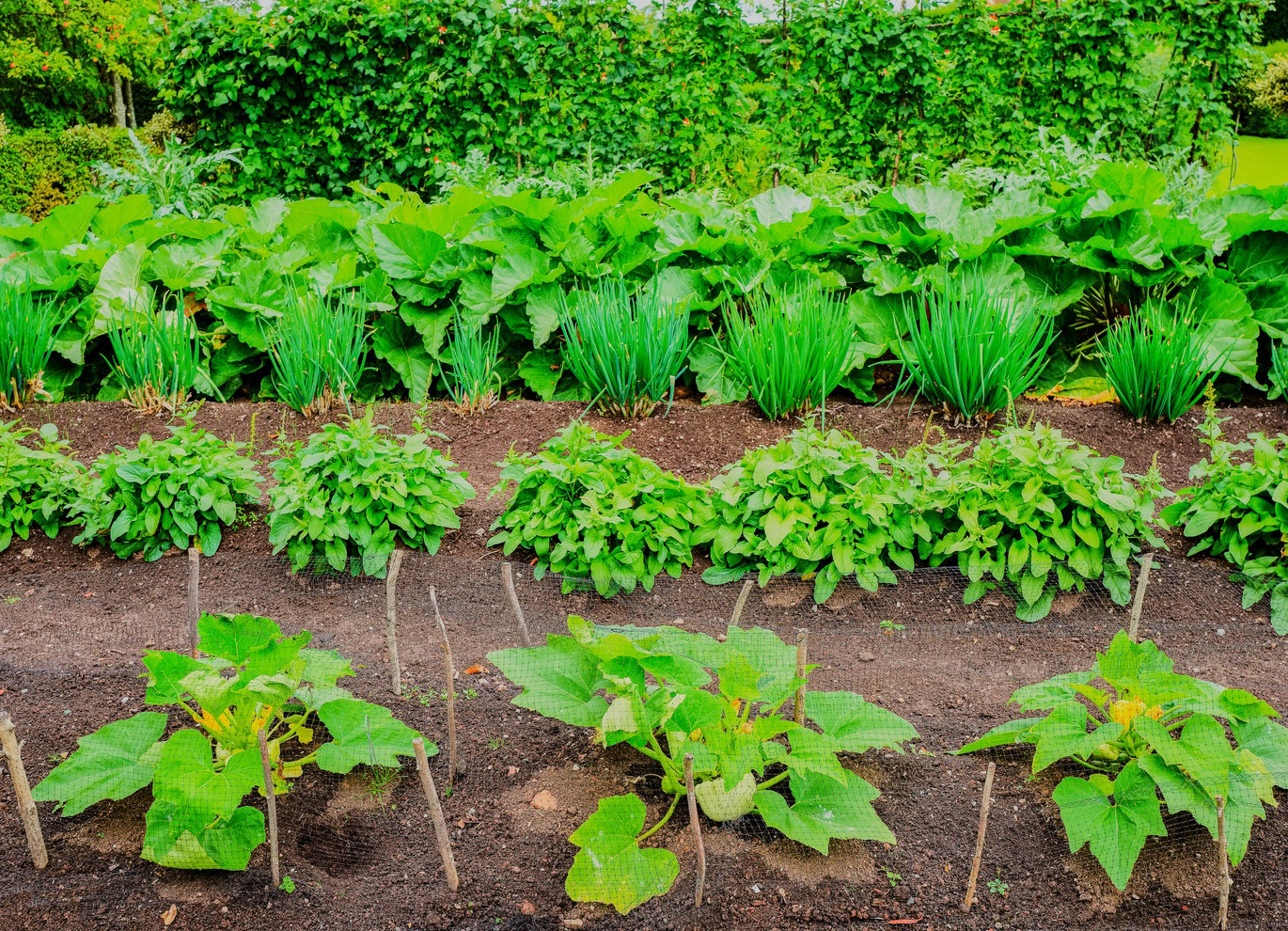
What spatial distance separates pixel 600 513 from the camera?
9.75 ft

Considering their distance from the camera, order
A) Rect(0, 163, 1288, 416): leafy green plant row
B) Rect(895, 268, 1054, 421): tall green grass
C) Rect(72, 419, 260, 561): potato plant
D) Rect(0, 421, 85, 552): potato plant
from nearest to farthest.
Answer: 1. Rect(72, 419, 260, 561): potato plant
2. Rect(0, 421, 85, 552): potato plant
3. Rect(895, 268, 1054, 421): tall green grass
4. Rect(0, 163, 1288, 416): leafy green plant row

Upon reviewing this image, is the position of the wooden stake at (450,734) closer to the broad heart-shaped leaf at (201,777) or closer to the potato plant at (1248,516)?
the broad heart-shaped leaf at (201,777)

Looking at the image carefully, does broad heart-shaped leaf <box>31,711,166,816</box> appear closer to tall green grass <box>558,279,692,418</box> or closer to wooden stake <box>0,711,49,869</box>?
wooden stake <box>0,711,49,869</box>

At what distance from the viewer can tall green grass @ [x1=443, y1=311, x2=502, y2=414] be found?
4.04m

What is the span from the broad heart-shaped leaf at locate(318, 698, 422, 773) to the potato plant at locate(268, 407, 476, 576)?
0.95 meters

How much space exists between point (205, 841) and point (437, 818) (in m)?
0.44

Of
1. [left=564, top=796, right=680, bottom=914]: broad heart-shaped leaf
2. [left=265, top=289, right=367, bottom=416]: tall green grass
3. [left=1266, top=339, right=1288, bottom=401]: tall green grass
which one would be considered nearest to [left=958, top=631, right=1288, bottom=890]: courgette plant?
[left=564, top=796, right=680, bottom=914]: broad heart-shaped leaf

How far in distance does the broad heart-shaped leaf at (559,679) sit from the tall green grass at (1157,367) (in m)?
2.65

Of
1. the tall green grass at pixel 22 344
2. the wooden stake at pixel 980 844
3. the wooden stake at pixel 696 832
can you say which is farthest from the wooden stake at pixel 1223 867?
the tall green grass at pixel 22 344

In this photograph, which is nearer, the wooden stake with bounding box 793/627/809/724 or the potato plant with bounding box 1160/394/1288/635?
the wooden stake with bounding box 793/627/809/724

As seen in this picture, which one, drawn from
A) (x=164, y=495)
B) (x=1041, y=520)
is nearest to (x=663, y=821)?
(x=1041, y=520)

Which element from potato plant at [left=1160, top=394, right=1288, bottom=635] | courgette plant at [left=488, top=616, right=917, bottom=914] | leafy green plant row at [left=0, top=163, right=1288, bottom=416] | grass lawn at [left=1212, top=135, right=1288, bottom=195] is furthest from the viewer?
A: grass lawn at [left=1212, top=135, right=1288, bottom=195]

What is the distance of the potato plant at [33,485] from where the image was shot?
10.8 feet

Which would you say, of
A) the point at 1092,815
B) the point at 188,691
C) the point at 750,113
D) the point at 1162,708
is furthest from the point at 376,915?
the point at 750,113
